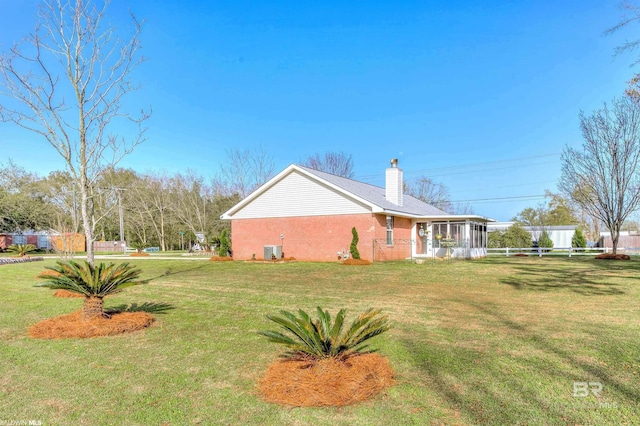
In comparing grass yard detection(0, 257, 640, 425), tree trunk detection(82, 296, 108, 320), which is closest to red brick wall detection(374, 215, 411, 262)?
grass yard detection(0, 257, 640, 425)

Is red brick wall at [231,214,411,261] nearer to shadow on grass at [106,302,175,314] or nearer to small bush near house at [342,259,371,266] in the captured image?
small bush near house at [342,259,371,266]

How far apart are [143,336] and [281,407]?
3606mm

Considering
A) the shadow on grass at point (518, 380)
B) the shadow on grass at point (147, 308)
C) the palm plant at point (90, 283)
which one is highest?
the palm plant at point (90, 283)

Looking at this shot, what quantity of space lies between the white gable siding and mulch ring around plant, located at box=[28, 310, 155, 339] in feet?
49.2

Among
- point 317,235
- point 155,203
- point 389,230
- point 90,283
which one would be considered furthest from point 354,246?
point 155,203

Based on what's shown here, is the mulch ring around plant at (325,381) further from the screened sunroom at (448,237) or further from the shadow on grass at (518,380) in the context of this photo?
the screened sunroom at (448,237)

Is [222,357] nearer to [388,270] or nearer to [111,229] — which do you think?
[388,270]

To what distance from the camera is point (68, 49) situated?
25.1ft

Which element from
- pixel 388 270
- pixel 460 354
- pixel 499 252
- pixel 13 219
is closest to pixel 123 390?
pixel 460 354

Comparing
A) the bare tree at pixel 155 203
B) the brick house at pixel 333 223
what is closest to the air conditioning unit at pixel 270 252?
the brick house at pixel 333 223

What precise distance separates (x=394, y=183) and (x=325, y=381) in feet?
69.5

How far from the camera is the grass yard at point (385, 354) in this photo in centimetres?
343

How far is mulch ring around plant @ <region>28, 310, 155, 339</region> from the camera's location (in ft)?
20.1

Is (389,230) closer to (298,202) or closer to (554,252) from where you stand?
(298,202)
